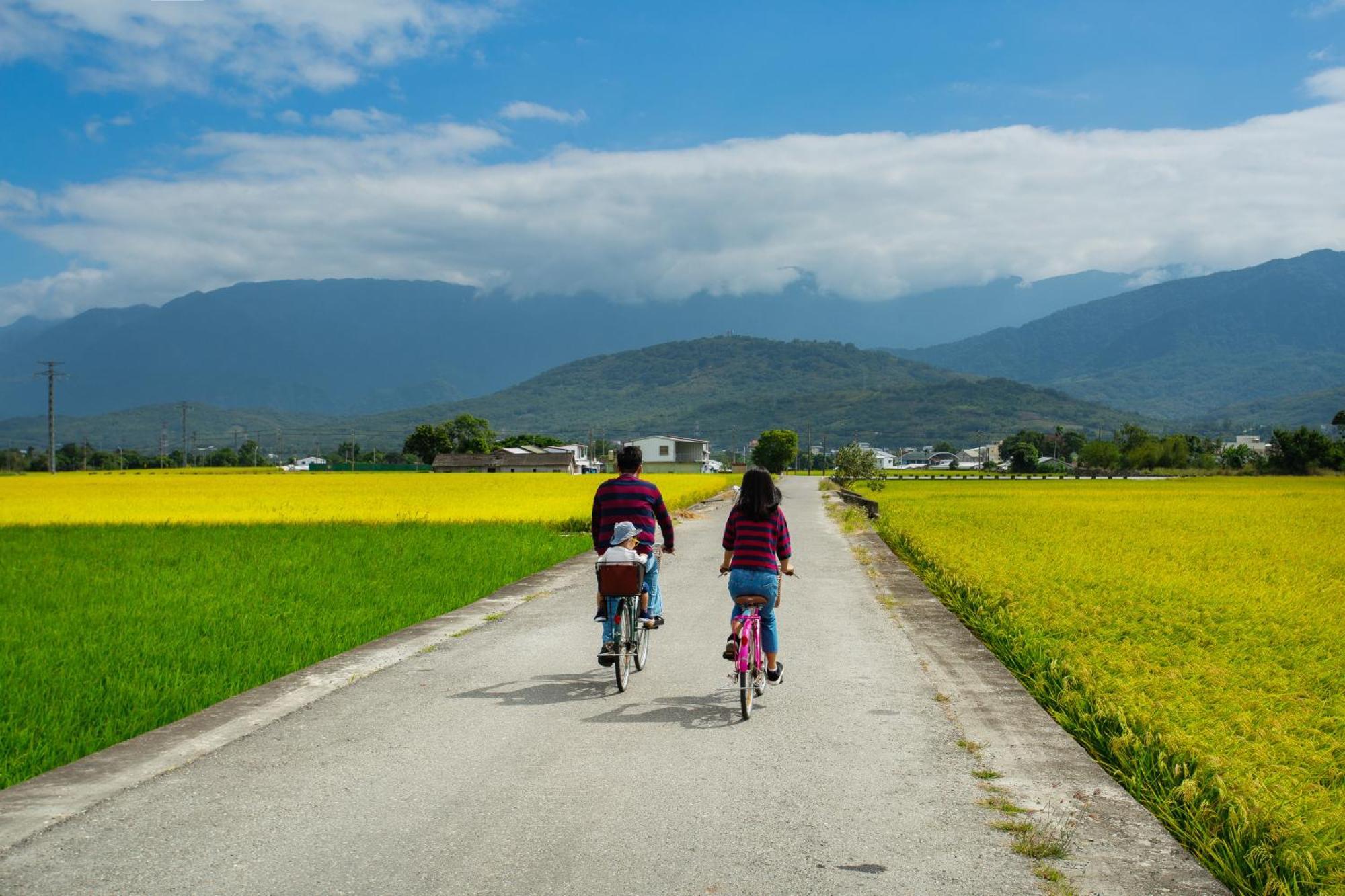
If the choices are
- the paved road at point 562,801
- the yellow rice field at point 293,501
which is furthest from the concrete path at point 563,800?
the yellow rice field at point 293,501

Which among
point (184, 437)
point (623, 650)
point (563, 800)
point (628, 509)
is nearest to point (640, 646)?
point (623, 650)

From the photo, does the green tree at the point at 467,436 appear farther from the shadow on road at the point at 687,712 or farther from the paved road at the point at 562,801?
the shadow on road at the point at 687,712

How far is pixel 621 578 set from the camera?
25.8ft

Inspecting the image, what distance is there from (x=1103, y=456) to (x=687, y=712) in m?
130

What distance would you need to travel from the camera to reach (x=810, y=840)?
4762 mm

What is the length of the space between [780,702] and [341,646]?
4552 millimetres

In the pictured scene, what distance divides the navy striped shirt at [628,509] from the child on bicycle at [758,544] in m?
0.87

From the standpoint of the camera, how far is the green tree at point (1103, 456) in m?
126

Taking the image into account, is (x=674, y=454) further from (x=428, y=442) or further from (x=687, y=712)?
(x=687, y=712)

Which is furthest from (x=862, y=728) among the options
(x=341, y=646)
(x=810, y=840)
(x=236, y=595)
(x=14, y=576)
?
(x=14, y=576)

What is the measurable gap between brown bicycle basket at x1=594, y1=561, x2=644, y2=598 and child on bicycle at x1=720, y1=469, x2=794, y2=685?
66 centimetres

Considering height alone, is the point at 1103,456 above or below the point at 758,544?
below

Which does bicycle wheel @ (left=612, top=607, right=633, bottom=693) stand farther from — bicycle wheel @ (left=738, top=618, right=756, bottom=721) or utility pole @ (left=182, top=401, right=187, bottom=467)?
utility pole @ (left=182, top=401, right=187, bottom=467)

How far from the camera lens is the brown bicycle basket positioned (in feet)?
25.7
